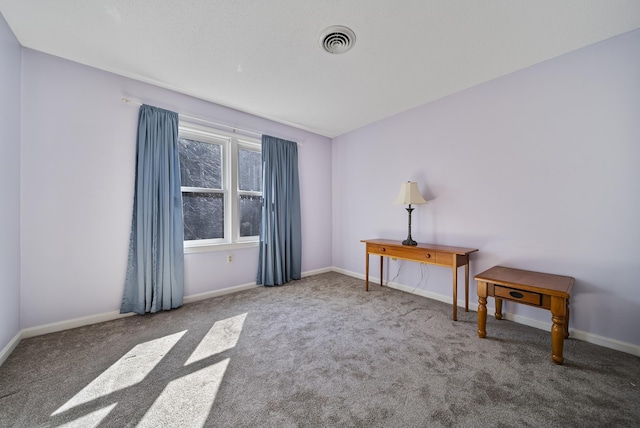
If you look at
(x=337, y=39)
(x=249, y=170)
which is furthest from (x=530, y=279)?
(x=249, y=170)

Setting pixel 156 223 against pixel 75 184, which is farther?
pixel 156 223

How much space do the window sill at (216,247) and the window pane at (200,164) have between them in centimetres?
74

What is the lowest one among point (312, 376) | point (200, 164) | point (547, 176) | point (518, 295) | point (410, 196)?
point (312, 376)

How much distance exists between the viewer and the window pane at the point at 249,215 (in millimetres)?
3307

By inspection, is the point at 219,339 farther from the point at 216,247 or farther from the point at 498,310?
the point at 498,310

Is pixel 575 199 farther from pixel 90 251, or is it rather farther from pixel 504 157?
pixel 90 251

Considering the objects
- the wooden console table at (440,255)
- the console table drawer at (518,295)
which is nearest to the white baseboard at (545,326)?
the wooden console table at (440,255)

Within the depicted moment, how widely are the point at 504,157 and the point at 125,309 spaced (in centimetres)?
404

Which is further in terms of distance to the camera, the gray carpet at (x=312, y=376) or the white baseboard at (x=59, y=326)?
the white baseboard at (x=59, y=326)

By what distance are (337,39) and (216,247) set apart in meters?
2.53

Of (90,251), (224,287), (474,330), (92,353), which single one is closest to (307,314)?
(224,287)

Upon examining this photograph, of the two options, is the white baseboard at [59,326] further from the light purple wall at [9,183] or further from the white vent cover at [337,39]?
the white vent cover at [337,39]

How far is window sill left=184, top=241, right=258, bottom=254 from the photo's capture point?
276cm

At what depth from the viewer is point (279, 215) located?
345 centimetres
